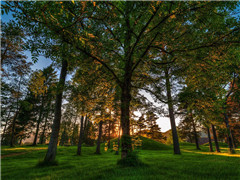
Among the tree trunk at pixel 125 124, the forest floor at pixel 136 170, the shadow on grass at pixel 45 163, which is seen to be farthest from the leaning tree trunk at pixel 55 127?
the tree trunk at pixel 125 124

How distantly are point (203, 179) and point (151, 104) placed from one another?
5008 millimetres

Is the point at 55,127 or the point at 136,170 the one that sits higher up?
the point at 55,127

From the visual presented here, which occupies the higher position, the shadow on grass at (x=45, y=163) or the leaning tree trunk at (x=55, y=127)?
the leaning tree trunk at (x=55, y=127)

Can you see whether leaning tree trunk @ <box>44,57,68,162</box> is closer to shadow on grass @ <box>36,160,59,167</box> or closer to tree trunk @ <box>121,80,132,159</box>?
shadow on grass @ <box>36,160,59,167</box>

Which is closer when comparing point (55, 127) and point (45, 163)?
point (45, 163)

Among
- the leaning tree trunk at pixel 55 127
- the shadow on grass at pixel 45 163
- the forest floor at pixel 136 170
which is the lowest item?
the shadow on grass at pixel 45 163

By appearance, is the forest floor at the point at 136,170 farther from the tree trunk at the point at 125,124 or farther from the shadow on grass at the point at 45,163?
the tree trunk at the point at 125,124

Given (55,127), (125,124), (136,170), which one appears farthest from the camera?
(55,127)

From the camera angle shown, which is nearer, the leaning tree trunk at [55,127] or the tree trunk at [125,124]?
the tree trunk at [125,124]

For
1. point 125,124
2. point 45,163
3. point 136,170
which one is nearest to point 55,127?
point 45,163

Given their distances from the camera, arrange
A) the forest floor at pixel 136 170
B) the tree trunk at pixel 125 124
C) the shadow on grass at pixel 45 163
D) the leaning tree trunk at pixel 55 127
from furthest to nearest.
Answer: the leaning tree trunk at pixel 55 127 → the shadow on grass at pixel 45 163 → the tree trunk at pixel 125 124 → the forest floor at pixel 136 170

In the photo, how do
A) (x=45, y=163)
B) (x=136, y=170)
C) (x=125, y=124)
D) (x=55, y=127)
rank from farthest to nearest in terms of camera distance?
(x=55, y=127) < (x=45, y=163) < (x=125, y=124) < (x=136, y=170)

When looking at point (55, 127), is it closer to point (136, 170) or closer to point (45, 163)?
point (45, 163)

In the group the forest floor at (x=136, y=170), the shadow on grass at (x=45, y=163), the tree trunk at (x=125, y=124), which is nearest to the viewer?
the forest floor at (x=136, y=170)
